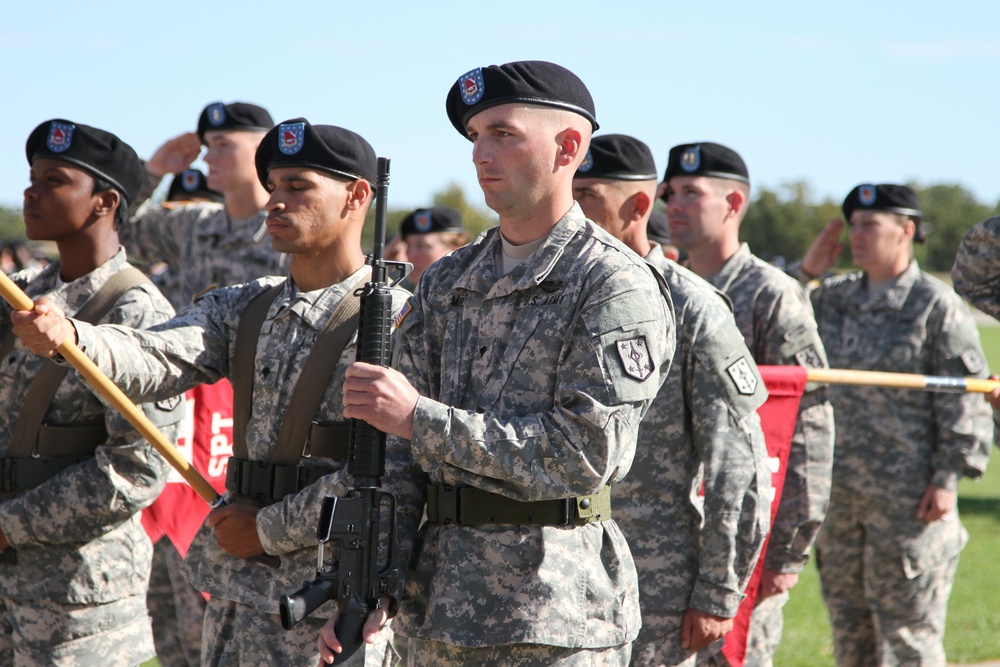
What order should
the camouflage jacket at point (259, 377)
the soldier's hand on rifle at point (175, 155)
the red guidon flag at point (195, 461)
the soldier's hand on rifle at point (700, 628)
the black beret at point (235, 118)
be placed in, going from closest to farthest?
the camouflage jacket at point (259, 377) < the soldier's hand on rifle at point (700, 628) < the red guidon flag at point (195, 461) < the black beret at point (235, 118) < the soldier's hand on rifle at point (175, 155)

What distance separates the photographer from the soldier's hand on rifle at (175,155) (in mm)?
6973

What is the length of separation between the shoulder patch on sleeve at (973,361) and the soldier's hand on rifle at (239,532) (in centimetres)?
459

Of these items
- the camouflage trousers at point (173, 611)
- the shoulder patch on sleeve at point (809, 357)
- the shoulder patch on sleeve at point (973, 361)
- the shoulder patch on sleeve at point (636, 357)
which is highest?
the shoulder patch on sleeve at point (636, 357)

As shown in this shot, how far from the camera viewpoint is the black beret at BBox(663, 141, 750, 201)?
6.09 meters

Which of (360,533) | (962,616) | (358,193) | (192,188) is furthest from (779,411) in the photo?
(192,188)

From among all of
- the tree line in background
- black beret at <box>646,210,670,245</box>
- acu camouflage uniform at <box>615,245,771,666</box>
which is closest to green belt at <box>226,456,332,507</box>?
acu camouflage uniform at <box>615,245,771,666</box>

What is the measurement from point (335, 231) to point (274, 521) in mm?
1007

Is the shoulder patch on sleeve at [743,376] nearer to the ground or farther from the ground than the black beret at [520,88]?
nearer to the ground

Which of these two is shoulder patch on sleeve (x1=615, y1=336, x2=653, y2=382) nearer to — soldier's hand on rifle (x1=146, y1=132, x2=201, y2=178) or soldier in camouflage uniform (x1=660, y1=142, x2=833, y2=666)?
soldier in camouflage uniform (x1=660, y1=142, x2=833, y2=666)

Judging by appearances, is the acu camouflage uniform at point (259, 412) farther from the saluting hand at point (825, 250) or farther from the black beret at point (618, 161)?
the saluting hand at point (825, 250)

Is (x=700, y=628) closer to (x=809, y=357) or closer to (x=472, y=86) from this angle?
(x=809, y=357)

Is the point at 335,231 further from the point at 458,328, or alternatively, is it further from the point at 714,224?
the point at 714,224

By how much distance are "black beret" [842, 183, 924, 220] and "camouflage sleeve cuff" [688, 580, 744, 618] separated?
13.3 ft

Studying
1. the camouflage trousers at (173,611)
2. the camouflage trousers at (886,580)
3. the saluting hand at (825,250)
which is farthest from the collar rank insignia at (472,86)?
the saluting hand at (825,250)
